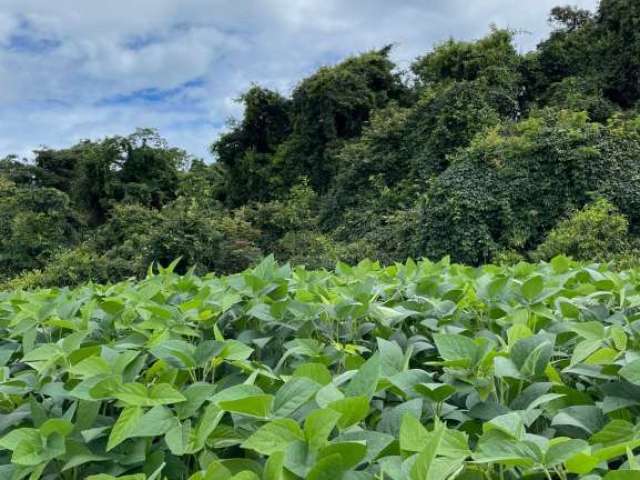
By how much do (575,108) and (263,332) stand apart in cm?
1122

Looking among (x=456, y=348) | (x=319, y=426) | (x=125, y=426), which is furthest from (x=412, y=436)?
(x=125, y=426)

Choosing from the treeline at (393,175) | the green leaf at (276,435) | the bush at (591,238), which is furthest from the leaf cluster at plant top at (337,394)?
the treeline at (393,175)

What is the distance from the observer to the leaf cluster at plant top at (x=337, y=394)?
25.6 inches

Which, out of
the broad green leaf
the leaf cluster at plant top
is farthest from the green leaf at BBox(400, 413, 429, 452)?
the broad green leaf

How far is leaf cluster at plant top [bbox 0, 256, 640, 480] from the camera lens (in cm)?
65

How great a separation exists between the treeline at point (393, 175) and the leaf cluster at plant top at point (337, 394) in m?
6.78

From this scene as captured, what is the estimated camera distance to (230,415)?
86 centimetres

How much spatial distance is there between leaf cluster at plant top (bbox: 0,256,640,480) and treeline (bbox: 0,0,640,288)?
6.78 metres

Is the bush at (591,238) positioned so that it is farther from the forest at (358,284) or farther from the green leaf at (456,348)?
the green leaf at (456,348)

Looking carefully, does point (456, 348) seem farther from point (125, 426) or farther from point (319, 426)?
point (125, 426)

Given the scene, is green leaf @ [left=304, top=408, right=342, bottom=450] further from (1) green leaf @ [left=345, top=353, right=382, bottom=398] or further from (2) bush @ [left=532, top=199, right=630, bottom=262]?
(2) bush @ [left=532, top=199, right=630, bottom=262]

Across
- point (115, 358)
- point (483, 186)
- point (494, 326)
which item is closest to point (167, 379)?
point (115, 358)

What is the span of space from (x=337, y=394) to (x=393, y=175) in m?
12.3

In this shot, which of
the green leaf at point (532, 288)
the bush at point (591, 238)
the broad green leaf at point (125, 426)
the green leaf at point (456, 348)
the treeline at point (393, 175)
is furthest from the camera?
the treeline at point (393, 175)
